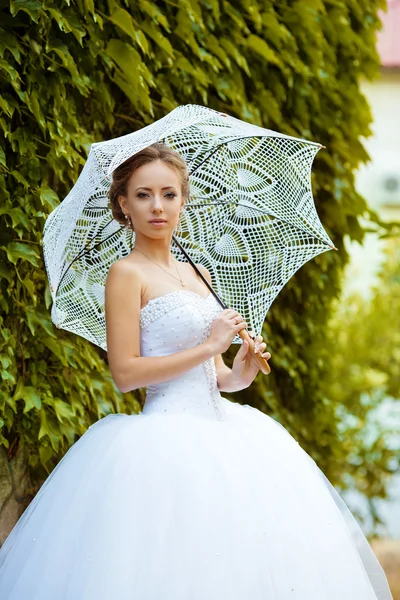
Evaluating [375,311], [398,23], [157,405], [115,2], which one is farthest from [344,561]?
[398,23]

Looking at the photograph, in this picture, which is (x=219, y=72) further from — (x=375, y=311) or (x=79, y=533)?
(x=375, y=311)

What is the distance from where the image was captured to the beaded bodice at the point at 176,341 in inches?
103

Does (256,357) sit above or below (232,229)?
below

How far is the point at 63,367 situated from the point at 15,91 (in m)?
0.98

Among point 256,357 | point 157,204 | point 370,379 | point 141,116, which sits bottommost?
point 370,379

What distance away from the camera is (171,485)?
2320 mm

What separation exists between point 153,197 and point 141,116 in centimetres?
117

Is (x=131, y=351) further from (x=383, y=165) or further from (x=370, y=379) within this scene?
(x=383, y=165)

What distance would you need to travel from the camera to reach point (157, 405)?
2.60 meters

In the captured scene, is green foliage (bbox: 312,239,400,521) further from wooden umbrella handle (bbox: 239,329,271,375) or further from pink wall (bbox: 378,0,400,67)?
wooden umbrella handle (bbox: 239,329,271,375)

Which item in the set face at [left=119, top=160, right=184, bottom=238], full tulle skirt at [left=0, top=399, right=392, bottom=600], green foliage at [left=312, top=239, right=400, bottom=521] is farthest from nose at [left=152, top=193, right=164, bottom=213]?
green foliage at [left=312, top=239, right=400, bottom=521]

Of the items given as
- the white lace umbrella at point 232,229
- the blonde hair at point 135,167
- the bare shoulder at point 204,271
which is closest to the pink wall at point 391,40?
the white lace umbrella at point 232,229

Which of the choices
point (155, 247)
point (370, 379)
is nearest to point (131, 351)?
point (155, 247)

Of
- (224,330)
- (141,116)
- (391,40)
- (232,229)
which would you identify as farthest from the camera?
(391,40)
